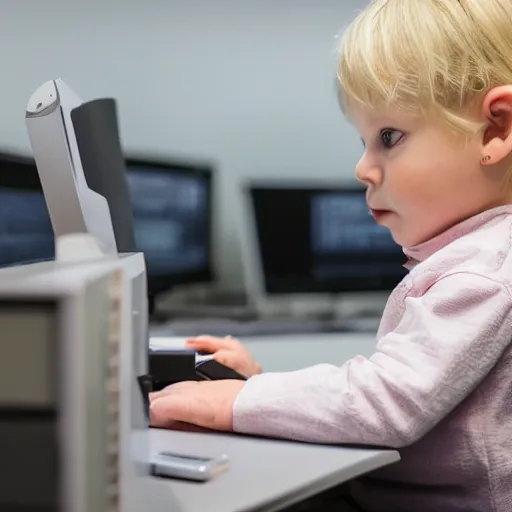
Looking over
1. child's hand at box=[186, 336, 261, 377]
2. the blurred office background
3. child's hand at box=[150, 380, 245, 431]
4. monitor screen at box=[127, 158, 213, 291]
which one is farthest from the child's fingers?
the blurred office background

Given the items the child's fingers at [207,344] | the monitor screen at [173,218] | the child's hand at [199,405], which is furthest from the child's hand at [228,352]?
the monitor screen at [173,218]

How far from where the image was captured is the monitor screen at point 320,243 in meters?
2.09

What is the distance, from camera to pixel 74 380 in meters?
0.34

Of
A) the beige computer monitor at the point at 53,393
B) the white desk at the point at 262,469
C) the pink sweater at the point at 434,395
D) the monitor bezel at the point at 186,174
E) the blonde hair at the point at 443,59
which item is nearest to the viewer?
the beige computer monitor at the point at 53,393

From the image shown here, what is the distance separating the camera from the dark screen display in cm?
35

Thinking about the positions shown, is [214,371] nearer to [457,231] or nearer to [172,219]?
[457,231]

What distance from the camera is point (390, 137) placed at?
0.79m

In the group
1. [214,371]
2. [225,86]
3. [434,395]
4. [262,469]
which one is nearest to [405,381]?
[434,395]

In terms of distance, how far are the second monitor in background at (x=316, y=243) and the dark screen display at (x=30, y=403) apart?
1.74 m

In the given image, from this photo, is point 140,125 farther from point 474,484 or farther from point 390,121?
point 474,484

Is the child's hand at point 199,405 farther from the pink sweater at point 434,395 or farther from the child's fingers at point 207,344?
the child's fingers at point 207,344

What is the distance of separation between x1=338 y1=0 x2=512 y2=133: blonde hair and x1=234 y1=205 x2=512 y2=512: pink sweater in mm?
134

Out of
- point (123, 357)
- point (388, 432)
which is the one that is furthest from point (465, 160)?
point (123, 357)

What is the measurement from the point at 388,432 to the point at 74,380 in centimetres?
36
